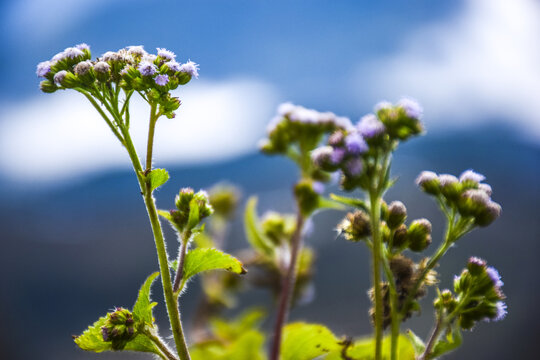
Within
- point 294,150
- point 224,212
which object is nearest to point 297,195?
point 294,150

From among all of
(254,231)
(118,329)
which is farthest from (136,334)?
(254,231)

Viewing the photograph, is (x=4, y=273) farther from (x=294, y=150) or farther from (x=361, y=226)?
(x=361, y=226)

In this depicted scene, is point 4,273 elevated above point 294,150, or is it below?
Result: above

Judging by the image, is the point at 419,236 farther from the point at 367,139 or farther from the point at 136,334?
the point at 136,334

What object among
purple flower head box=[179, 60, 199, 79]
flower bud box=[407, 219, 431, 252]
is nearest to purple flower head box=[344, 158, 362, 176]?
flower bud box=[407, 219, 431, 252]

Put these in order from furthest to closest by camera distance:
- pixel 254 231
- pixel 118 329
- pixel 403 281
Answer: pixel 254 231, pixel 403 281, pixel 118 329

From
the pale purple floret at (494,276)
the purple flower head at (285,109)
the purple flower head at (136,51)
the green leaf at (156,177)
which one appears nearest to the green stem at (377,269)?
the pale purple floret at (494,276)
